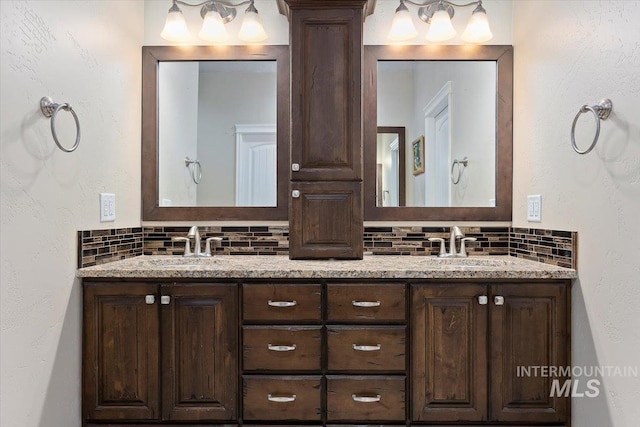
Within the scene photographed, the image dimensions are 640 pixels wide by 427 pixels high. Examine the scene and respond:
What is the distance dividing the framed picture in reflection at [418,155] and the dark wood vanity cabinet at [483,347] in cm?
73

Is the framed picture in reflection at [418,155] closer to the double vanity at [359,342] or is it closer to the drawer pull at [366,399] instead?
the double vanity at [359,342]

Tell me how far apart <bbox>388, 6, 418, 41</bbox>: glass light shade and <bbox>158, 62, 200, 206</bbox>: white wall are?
1.05 metres

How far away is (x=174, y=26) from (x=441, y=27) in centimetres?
136

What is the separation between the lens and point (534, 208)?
2021 mm

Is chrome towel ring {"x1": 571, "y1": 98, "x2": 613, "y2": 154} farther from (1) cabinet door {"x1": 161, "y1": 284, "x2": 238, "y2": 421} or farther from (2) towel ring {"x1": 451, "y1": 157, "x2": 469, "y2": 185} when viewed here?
(1) cabinet door {"x1": 161, "y1": 284, "x2": 238, "y2": 421}

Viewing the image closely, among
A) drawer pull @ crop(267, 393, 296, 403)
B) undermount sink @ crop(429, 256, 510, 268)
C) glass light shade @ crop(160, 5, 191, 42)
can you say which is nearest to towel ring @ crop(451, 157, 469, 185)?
undermount sink @ crop(429, 256, 510, 268)

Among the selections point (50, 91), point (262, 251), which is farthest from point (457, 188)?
point (50, 91)

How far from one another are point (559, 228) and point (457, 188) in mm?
559

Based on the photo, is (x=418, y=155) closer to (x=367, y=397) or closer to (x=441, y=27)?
Result: (x=441, y=27)

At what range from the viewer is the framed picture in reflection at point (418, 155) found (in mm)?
2230

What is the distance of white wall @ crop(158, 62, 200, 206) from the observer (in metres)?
2.29

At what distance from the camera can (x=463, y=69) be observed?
2.25 meters

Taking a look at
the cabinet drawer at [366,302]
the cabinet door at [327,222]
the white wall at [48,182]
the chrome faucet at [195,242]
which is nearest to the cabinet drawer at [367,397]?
the cabinet drawer at [366,302]

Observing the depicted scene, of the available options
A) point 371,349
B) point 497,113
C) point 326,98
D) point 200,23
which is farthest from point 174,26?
point 371,349
